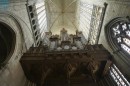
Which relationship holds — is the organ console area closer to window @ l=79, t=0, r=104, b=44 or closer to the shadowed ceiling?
window @ l=79, t=0, r=104, b=44

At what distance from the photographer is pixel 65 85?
24.4ft

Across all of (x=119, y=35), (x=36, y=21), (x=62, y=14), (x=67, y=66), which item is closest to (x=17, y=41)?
(x=67, y=66)

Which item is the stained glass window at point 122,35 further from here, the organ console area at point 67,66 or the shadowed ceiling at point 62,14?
the shadowed ceiling at point 62,14

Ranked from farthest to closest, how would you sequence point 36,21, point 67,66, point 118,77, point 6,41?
point 36,21, point 67,66, point 6,41, point 118,77

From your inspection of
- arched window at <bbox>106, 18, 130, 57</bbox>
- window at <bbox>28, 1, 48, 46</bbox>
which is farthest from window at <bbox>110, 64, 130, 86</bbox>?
window at <bbox>28, 1, 48, 46</bbox>

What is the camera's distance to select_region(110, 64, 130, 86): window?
228 inches

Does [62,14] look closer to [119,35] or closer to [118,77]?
[119,35]

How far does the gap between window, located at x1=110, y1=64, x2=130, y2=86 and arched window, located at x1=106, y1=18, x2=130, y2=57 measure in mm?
936

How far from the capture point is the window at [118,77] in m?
5.79

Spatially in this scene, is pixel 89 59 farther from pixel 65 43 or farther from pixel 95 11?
pixel 95 11

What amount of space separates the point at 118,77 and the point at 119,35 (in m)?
2.05

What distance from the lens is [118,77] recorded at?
6.32 m

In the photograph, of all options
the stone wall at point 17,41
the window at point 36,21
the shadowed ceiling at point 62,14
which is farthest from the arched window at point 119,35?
the shadowed ceiling at point 62,14

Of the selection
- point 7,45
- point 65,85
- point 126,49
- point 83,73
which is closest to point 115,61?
point 126,49
